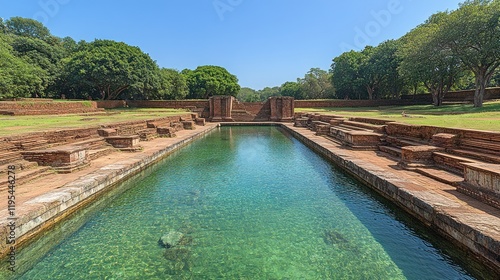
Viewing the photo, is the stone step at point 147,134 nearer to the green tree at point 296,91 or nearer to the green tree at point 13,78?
the green tree at point 13,78

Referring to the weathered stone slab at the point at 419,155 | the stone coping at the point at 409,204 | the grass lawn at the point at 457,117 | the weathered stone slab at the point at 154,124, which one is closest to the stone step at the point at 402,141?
the grass lawn at the point at 457,117

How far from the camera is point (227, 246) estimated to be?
3.53 meters

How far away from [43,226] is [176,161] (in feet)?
16.6

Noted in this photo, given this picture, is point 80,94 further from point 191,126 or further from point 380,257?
point 380,257

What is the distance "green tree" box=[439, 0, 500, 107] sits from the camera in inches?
635

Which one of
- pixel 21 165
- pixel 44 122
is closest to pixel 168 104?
pixel 44 122

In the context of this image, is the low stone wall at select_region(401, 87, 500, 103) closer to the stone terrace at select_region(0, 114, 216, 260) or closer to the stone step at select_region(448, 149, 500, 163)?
the stone step at select_region(448, 149, 500, 163)

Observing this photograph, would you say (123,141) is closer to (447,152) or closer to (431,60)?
(447,152)

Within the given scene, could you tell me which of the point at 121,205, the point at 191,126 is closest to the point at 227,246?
the point at 121,205

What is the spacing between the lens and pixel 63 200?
13.8ft

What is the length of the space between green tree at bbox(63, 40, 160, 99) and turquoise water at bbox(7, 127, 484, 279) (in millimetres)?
26371

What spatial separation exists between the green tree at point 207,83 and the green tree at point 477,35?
3329 cm

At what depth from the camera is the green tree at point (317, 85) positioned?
47.6m

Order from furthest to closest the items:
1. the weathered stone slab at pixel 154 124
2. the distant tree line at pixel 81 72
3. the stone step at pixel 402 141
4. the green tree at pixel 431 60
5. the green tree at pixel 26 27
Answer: the green tree at pixel 26 27
the distant tree line at pixel 81 72
the green tree at pixel 431 60
the weathered stone slab at pixel 154 124
the stone step at pixel 402 141
